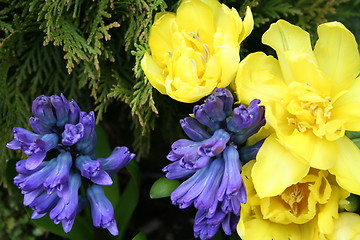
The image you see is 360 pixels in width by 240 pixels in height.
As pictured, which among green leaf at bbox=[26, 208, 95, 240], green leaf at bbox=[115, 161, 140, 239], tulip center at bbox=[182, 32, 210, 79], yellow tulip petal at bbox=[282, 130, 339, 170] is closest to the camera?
yellow tulip petal at bbox=[282, 130, 339, 170]

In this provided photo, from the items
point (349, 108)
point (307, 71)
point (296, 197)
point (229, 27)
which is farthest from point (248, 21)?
point (296, 197)

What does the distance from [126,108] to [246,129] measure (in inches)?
25.5

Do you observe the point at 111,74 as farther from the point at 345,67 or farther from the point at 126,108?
the point at 345,67

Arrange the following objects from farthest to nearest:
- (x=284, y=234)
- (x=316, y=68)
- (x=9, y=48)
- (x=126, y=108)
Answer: (x=126, y=108) < (x=9, y=48) < (x=284, y=234) < (x=316, y=68)

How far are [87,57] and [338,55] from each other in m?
0.62

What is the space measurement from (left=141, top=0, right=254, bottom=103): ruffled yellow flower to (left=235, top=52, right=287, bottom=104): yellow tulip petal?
0.9 inches

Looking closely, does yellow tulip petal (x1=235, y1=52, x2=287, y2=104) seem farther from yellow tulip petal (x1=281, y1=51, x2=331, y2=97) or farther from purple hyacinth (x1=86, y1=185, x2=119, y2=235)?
purple hyacinth (x1=86, y1=185, x2=119, y2=235)

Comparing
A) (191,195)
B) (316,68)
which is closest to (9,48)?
(191,195)

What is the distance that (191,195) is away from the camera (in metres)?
1.02

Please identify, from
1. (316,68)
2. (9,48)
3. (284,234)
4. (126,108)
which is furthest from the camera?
(126,108)

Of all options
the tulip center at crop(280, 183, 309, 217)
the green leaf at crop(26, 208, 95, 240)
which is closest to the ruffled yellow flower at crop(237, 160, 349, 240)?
the tulip center at crop(280, 183, 309, 217)

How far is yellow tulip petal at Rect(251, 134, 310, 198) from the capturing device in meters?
0.98

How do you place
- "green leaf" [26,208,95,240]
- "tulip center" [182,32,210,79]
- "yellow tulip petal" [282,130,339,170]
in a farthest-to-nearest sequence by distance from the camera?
"green leaf" [26,208,95,240] → "tulip center" [182,32,210,79] → "yellow tulip petal" [282,130,339,170]

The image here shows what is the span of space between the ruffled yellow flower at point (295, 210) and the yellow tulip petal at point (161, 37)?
0.31 metres
